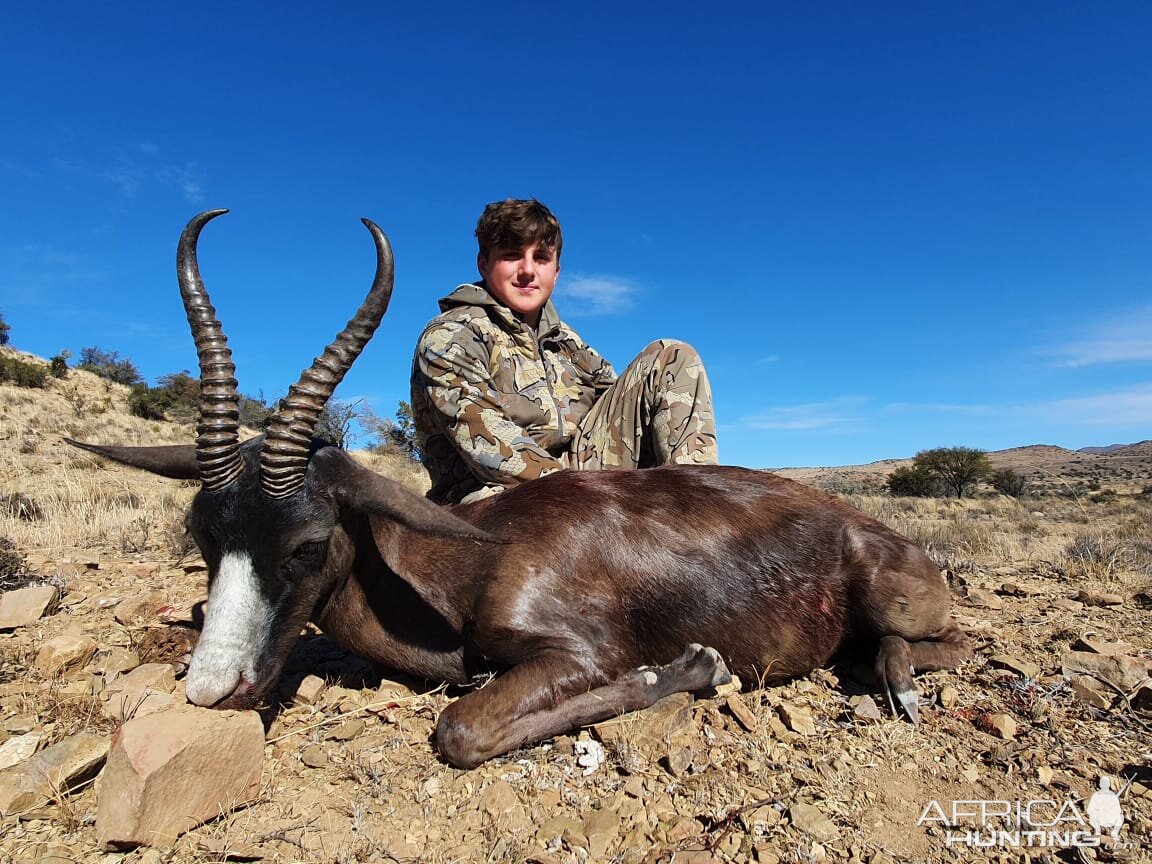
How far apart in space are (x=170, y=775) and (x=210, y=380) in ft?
5.54

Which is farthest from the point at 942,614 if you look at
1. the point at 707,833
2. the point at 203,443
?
the point at 203,443

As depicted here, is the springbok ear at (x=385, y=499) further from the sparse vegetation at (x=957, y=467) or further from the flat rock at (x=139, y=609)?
the sparse vegetation at (x=957, y=467)

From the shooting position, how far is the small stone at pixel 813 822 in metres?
2.35

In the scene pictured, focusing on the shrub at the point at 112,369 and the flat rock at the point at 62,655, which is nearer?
the flat rock at the point at 62,655

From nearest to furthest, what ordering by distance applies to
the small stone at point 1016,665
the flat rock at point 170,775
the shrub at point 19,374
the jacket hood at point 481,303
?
the flat rock at point 170,775 < the small stone at point 1016,665 < the jacket hood at point 481,303 < the shrub at point 19,374

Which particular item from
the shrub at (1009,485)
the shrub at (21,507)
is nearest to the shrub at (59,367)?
the shrub at (21,507)

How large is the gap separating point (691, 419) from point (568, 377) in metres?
1.42

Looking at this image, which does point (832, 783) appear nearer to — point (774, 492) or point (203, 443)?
point (774, 492)

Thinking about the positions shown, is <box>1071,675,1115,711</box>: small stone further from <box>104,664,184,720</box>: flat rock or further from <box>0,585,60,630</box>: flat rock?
<box>0,585,60,630</box>: flat rock

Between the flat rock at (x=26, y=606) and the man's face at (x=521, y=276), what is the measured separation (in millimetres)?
3967

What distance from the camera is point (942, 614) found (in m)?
3.74

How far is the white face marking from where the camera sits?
275 centimetres

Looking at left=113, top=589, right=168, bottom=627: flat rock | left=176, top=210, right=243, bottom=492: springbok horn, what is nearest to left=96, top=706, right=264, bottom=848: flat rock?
left=176, top=210, right=243, bottom=492: springbok horn

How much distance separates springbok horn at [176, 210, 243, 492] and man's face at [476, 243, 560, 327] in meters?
2.76
